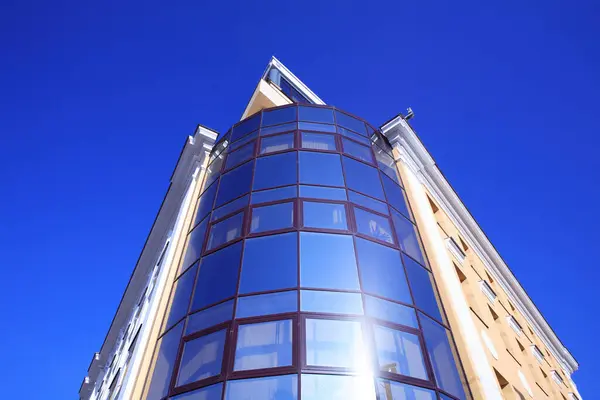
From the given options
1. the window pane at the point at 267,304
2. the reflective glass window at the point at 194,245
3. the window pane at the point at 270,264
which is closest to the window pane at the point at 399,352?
the window pane at the point at 267,304

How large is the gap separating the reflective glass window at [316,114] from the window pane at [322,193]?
3.34 m

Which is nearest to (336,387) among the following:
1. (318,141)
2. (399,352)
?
(399,352)

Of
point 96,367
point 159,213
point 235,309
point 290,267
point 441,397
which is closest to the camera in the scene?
point 441,397

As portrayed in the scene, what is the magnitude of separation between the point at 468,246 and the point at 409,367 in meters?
12.1

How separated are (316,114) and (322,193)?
392cm

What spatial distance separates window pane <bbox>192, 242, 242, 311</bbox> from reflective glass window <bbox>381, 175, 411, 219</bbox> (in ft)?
14.8

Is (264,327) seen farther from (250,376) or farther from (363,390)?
(363,390)

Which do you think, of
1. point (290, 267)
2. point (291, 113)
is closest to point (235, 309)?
point (290, 267)

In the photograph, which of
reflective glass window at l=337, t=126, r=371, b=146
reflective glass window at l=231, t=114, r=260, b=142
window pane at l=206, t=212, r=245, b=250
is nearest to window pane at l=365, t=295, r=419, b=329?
window pane at l=206, t=212, r=245, b=250

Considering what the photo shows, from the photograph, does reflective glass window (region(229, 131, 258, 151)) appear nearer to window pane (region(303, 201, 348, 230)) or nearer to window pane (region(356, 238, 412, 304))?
window pane (region(303, 201, 348, 230))

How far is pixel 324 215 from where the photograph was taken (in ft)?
33.5

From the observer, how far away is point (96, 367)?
27062 millimetres

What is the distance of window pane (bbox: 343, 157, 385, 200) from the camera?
37.6ft

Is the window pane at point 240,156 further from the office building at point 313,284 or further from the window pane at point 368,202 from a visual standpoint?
the window pane at point 368,202
